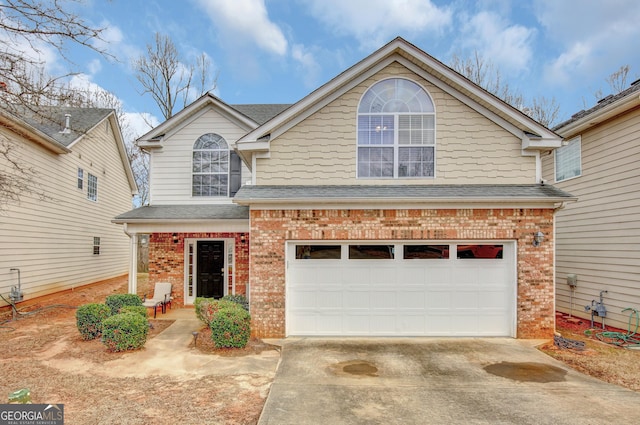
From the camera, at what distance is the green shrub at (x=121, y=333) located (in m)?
6.70

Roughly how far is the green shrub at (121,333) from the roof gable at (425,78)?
14.4 ft

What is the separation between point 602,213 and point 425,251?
543 centimetres

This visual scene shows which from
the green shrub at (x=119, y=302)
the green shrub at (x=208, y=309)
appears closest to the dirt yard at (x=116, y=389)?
the green shrub at (x=208, y=309)

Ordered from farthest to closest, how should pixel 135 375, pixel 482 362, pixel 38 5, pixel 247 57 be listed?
pixel 247 57 → pixel 482 362 → pixel 135 375 → pixel 38 5

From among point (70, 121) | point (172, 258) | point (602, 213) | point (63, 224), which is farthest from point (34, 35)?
point (602, 213)

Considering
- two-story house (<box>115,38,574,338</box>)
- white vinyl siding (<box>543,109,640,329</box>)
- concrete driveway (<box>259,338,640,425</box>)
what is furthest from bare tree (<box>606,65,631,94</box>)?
concrete driveway (<box>259,338,640,425</box>)

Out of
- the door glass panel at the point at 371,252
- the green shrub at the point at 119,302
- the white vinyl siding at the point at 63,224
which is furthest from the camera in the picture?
the white vinyl siding at the point at 63,224

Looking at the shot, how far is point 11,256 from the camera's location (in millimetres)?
10734

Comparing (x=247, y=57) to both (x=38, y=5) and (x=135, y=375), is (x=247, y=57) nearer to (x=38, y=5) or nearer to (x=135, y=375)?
(x=38, y=5)

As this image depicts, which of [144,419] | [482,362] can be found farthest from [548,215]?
[144,419]

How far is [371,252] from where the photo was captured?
7969 millimetres

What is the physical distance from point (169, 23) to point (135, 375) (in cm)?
1965

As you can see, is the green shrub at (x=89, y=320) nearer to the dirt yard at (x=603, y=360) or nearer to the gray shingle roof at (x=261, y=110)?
the gray shingle roof at (x=261, y=110)

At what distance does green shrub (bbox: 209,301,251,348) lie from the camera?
22.4ft
